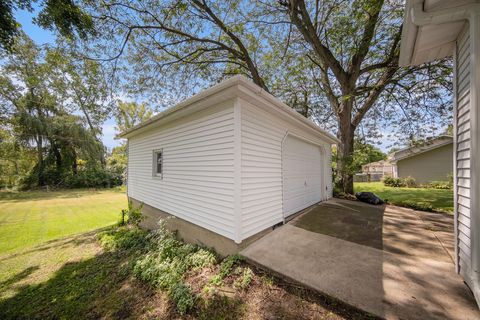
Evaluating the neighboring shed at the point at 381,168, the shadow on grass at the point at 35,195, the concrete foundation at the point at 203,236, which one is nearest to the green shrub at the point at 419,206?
the concrete foundation at the point at 203,236

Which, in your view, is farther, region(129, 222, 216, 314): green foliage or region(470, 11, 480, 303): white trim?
region(129, 222, 216, 314): green foliage

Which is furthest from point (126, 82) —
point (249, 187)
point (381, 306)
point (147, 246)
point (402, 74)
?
point (402, 74)

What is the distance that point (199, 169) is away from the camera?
4.28 metres

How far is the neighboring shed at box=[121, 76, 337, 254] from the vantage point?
11.4 feet

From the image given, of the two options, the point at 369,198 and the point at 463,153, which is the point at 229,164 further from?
the point at 369,198

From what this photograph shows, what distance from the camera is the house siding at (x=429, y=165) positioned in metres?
14.4

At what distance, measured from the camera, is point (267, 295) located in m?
2.63

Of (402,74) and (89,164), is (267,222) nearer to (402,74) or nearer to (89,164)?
(402,74)

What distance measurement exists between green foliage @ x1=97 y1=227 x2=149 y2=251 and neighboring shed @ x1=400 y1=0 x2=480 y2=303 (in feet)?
19.9

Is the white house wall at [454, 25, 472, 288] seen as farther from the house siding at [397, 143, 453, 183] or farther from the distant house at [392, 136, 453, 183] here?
the house siding at [397, 143, 453, 183]

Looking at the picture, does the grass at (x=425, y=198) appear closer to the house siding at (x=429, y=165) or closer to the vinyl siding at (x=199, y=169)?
the house siding at (x=429, y=165)

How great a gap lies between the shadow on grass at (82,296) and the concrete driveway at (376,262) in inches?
86.0

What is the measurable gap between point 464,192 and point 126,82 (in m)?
9.91

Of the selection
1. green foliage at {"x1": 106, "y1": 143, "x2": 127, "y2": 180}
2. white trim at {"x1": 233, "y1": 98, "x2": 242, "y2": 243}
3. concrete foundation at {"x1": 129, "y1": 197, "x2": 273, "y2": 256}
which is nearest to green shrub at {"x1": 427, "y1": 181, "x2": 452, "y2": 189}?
concrete foundation at {"x1": 129, "y1": 197, "x2": 273, "y2": 256}
